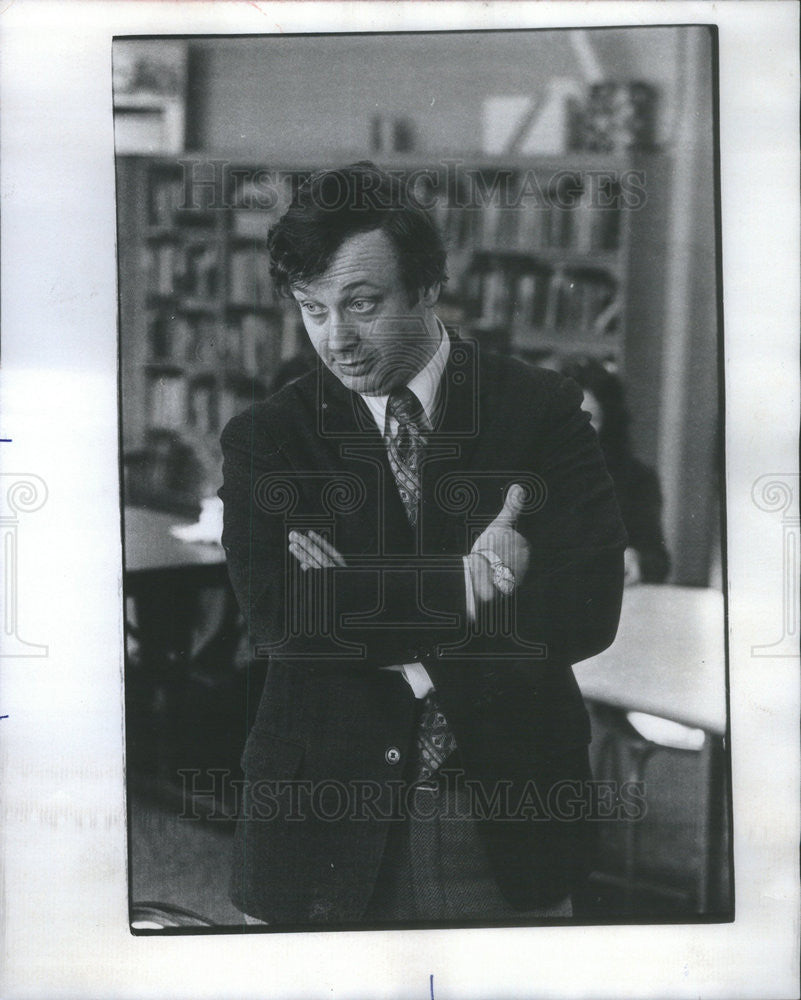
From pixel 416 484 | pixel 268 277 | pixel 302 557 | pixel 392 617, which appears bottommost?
pixel 392 617

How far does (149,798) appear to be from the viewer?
1824 mm

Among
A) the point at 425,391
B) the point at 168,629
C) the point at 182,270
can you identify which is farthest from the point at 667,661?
the point at 182,270

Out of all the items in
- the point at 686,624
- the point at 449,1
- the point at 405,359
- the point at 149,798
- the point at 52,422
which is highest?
the point at 449,1

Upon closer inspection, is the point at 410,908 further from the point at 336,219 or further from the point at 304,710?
the point at 336,219

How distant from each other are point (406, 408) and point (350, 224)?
0.35 meters

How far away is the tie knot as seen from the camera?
1.80m

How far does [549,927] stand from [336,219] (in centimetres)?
136

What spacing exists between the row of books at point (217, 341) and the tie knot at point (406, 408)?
23cm

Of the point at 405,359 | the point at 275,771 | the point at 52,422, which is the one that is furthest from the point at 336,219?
the point at 275,771

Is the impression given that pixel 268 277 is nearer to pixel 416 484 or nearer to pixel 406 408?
pixel 406 408

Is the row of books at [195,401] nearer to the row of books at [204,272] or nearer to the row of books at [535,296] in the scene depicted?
the row of books at [204,272]

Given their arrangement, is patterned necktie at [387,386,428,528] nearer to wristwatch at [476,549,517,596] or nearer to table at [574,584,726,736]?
wristwatch at [476,549,517,596]

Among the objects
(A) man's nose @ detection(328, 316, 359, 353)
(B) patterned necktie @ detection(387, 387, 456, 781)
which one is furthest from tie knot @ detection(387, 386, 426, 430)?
(A) man's nose @ detection(328, 316, 359, 353)

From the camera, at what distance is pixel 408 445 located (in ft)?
5.88
